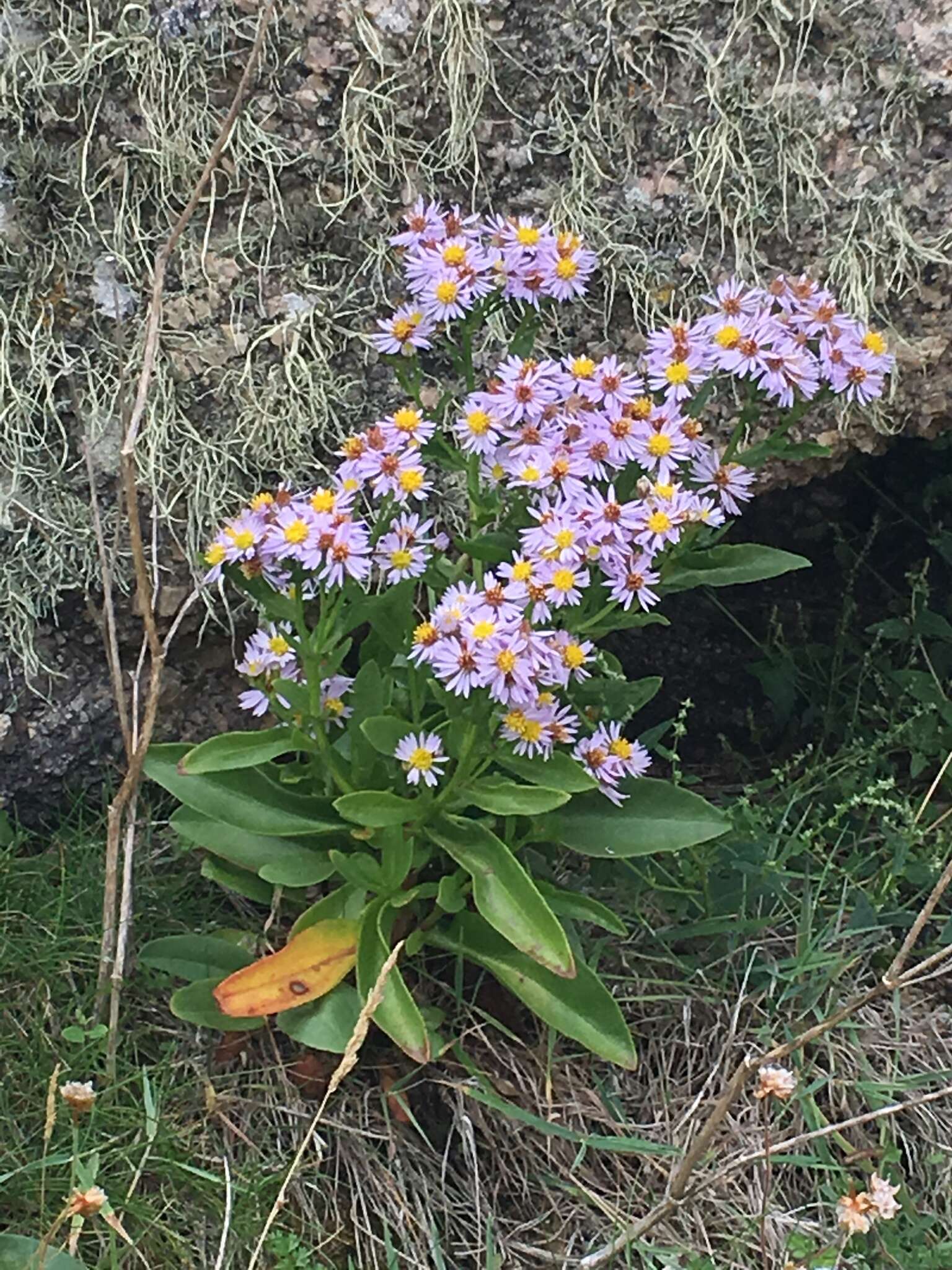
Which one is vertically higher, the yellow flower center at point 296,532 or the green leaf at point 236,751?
the yellow flower center at point 296,532

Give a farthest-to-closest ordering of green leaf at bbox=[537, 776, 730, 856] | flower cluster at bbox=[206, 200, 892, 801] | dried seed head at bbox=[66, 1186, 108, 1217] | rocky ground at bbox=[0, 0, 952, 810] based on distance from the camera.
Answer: rocky ground at bbox=[0, 0, 952, 810] < green leaf at bbox=[537, 776, 730, 856] < flower cluster at bbox=[206, 200, 892, 801] < dried seed head at bbox=[66, 1186, 108, 1217]

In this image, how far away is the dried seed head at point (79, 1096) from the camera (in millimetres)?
1370

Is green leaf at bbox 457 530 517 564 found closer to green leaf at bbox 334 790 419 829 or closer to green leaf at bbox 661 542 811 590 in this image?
green leaf at bbox 661 542 811 590

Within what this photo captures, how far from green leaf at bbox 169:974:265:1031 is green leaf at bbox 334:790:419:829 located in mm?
295

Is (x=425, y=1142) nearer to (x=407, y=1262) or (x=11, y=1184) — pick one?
(x=407, y=1262)

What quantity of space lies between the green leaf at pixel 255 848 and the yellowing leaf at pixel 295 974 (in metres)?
0.07

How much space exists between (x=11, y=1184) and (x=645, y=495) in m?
1.02

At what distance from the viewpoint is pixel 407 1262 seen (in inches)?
58.2

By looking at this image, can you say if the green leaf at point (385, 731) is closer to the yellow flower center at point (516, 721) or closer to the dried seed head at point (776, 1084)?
the yellow flower center at point (516, 721)

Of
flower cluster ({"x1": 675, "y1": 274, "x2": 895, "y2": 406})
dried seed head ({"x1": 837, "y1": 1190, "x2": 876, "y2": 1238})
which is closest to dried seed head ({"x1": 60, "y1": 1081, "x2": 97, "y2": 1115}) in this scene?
dried seed head ({"x1": 837, "y1": 1190, "x2": 876, "y2": 1238})

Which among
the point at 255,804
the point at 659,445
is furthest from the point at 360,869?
the point at 659,445

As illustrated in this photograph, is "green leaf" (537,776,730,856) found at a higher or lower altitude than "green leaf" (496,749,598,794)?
lower

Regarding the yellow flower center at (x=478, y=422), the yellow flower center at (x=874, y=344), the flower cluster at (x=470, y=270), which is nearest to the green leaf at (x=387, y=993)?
the yellow flower center at (x=478, y=422)

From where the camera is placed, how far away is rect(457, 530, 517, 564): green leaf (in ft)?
4.82
